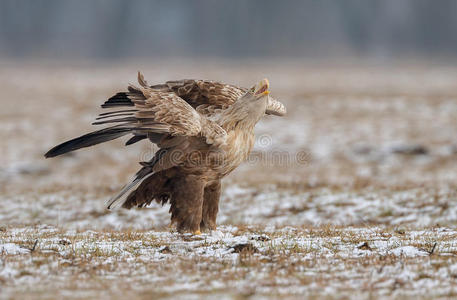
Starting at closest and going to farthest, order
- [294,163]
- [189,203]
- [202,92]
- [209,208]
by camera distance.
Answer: [189,203]
[209,208]
[202,92]
[294,163]

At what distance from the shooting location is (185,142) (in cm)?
887

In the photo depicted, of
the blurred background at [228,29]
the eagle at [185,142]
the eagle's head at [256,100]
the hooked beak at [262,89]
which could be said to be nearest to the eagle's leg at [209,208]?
the eagle at [185,142]

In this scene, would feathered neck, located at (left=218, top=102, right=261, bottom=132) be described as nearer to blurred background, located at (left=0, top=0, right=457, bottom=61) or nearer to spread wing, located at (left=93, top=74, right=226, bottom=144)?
spread wing, located at (left=93, top=74, right=226, bottom=144)

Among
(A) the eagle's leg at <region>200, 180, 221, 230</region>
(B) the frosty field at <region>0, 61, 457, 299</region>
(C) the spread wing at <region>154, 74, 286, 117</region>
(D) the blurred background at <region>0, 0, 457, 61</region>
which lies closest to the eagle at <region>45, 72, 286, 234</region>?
(A) the eagle's leg at <region>200, 180, 221, 230</region>

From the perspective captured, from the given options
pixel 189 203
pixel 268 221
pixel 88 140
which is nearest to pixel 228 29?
pixel 268 221

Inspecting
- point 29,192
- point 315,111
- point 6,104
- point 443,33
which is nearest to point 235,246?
point 29,192

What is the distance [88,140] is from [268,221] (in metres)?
5.86

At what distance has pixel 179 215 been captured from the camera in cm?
912

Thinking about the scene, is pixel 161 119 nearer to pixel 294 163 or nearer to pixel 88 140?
pixel 88 140

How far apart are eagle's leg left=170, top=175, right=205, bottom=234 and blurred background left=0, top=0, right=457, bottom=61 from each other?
135 m

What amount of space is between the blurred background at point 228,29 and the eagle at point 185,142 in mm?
134339

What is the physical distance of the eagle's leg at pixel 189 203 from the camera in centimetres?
906

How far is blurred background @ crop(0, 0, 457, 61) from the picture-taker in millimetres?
153750

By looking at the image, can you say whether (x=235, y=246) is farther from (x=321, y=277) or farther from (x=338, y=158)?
(x=338, y=158)
